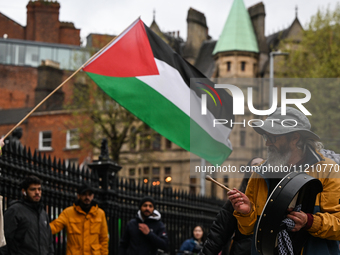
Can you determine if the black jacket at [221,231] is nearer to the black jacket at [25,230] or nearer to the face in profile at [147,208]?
the black jacket at [25,230]

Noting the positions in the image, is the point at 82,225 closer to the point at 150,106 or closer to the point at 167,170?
the point at 150,106

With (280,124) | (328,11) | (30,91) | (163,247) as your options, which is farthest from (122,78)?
(30,91)

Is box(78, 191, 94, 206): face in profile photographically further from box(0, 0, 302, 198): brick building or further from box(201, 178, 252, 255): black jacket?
box(0, 0, 302, 198): brick building

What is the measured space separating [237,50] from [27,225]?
54.7 meters

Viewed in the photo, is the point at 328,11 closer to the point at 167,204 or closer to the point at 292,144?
the point at 167,204

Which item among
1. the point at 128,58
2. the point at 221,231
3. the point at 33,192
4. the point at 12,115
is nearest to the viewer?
the point at 221,231

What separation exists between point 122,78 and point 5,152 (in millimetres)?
1887

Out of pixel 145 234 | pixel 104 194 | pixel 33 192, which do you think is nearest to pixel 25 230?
pixel 33 192

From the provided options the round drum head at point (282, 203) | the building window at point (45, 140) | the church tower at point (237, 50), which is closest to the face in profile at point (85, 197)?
the round drum head at point (282, 203)

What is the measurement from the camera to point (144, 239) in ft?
29.8

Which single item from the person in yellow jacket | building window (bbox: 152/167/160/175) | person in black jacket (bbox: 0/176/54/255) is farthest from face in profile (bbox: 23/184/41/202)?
building window (bbox: 152/167/160/175)

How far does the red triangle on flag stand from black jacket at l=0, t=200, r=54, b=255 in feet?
6.98

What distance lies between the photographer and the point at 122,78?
830cm

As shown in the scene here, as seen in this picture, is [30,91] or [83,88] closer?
[83,88]
